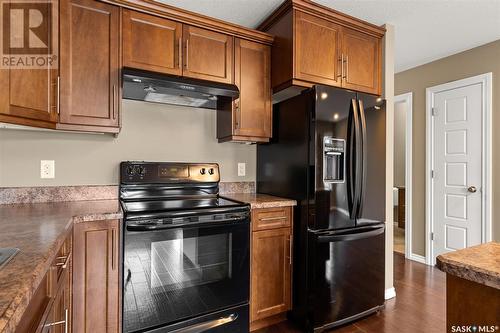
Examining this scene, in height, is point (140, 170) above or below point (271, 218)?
above

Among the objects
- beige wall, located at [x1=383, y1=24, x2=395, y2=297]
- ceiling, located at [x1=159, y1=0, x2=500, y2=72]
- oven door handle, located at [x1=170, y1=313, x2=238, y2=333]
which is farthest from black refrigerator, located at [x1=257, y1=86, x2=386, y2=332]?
ceiling, located at [x1=159, y1=0, x2=500, y2=72]

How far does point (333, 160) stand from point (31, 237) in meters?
1.80

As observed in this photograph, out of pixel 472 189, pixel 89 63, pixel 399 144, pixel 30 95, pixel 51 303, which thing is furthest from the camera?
pixel 399 144

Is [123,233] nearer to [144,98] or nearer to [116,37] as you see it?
[144,98]

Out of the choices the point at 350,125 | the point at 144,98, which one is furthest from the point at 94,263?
the point at 350,125

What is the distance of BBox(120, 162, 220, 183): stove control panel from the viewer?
83.0 inches

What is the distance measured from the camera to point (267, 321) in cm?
216

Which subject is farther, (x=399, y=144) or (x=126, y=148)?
(x=399, y=144)

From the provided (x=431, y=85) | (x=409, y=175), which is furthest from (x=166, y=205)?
(x=431, y=85)

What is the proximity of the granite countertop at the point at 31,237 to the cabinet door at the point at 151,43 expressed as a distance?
973mm

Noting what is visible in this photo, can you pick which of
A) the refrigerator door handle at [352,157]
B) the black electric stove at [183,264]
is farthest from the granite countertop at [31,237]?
the refrigerator door handle at [352,157]

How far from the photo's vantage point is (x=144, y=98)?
2174 millimetres

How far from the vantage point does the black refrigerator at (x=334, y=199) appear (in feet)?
6.59

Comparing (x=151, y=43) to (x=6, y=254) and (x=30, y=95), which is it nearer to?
(x=30, y=95)
